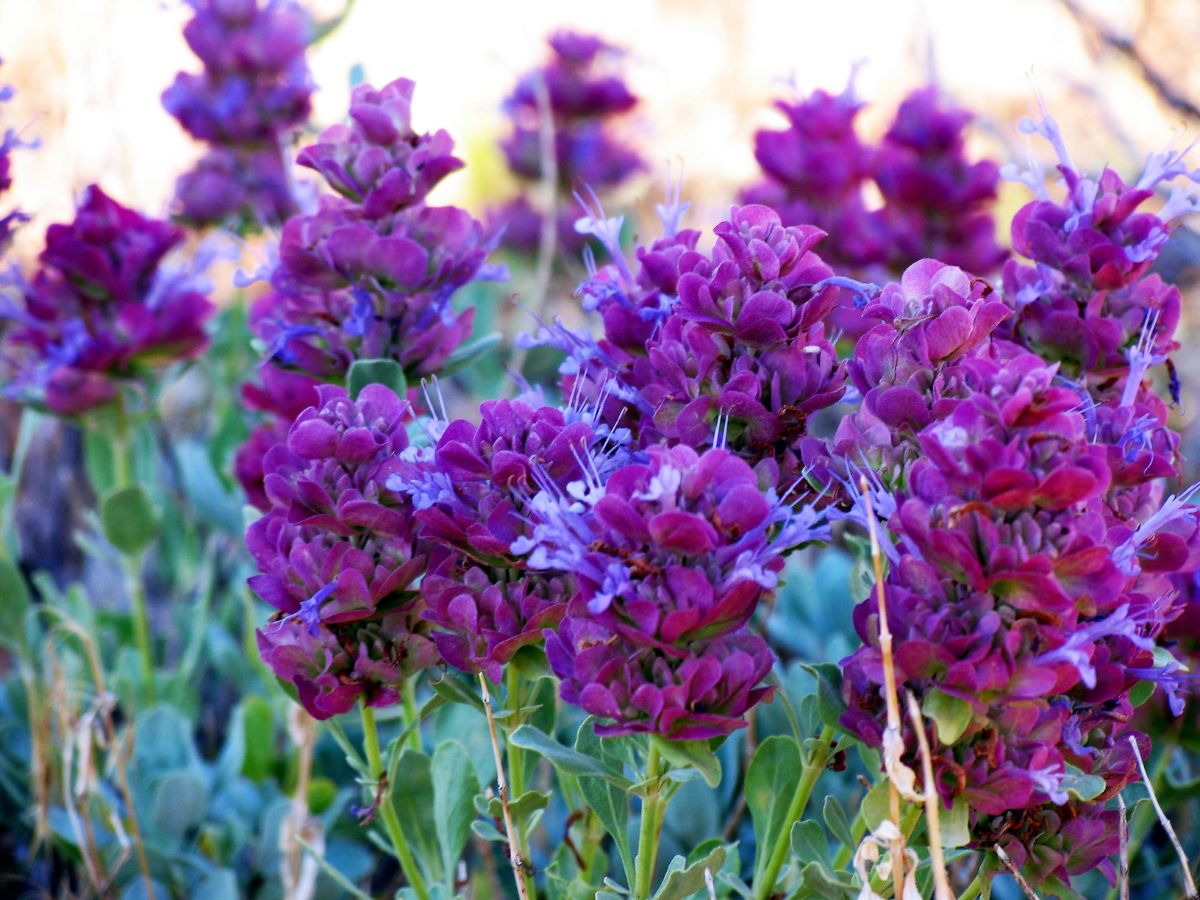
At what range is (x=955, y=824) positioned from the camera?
1.00 meters

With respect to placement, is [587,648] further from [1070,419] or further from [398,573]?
[1070,419]

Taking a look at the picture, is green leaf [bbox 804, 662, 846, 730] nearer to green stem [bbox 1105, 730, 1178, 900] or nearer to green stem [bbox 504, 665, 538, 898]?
green stem [bbox 504, 665, 538, 898]

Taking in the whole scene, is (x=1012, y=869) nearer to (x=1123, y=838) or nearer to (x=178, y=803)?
(x=1123, y=838)

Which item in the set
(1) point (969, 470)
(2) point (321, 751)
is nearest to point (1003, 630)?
(1) point (969, 470)

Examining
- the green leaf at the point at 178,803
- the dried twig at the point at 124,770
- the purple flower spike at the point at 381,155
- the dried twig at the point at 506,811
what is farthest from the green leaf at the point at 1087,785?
the green leaf at the point at 178,803

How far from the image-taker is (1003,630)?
0.93 meters

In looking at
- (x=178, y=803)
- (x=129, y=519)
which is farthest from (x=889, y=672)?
(x=129, y=519)

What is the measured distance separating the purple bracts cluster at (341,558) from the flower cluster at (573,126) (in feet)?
7.07

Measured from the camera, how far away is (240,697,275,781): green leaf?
200cm

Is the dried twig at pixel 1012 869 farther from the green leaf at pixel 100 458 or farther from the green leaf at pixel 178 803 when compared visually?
the green leaf at pixel 100 458

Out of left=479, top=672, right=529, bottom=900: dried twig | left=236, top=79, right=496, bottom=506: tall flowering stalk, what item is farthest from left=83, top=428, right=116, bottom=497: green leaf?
Result: left=479, top=672, right=529, bottom=900: dried twig

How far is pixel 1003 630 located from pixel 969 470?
0.41ft

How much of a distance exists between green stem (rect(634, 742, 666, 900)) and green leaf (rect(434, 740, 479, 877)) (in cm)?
25

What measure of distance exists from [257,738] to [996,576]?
145 cm
